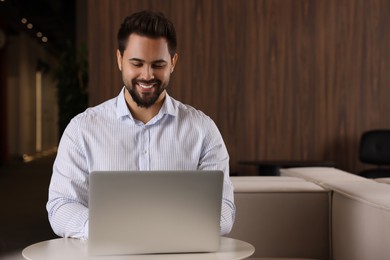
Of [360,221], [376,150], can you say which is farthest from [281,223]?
[376,150]

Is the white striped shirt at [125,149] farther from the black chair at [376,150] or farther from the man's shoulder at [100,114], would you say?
the black chair at [376,150]

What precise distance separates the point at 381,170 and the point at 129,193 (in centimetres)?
471

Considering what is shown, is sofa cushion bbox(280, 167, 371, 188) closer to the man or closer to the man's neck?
the man

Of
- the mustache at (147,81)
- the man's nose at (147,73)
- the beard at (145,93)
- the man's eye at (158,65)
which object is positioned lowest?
the beard at (145,93)

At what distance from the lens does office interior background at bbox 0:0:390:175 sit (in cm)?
671

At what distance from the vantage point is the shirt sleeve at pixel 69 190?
203cm

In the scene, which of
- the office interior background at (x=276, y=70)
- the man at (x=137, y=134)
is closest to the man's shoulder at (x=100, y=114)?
the man at (x=137, y=134)

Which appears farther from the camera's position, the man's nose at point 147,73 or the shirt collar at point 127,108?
the shirt collar at point 127,108

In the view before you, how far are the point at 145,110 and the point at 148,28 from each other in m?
0.26

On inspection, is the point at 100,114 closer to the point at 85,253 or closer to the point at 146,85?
the point at 146,85

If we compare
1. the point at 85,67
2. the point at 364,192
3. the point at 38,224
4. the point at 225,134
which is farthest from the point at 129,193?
the point at 85,67

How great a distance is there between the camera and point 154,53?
6.83ft

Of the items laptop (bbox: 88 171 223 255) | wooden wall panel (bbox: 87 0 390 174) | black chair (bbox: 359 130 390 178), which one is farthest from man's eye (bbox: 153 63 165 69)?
wooden wall panel (bbox: 87 0 390 174)

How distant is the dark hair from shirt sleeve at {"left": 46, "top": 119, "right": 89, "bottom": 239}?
1.01ft
